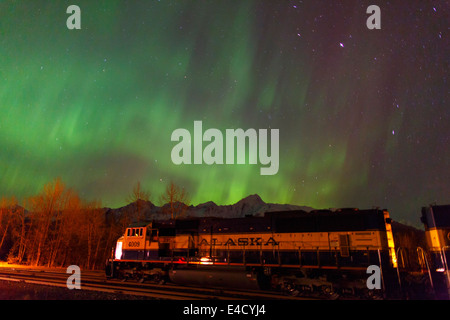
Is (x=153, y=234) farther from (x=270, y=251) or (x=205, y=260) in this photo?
(x=270, y=251)

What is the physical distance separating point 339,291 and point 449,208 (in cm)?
706

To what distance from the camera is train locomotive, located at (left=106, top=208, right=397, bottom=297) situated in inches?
599

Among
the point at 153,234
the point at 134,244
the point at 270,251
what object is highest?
the point at 153,234

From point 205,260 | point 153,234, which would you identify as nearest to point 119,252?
point 153,234

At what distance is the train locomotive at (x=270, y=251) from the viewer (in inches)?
599

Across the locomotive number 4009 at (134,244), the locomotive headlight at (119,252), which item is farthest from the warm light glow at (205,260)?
the locomotive headlight at (119,252)

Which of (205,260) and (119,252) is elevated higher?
(119,252)

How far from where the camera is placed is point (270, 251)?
58.0ft

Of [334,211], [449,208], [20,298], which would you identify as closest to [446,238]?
[449,208]

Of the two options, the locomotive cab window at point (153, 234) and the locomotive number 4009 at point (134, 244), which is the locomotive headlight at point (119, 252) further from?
the locomotive cab window at point (153, 234)

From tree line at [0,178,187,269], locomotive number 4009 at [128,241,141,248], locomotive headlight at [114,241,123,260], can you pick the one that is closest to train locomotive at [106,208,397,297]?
locomotive number 4009 at [128,241,141,248]

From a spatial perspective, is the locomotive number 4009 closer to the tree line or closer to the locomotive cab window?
the locomotive cab window
